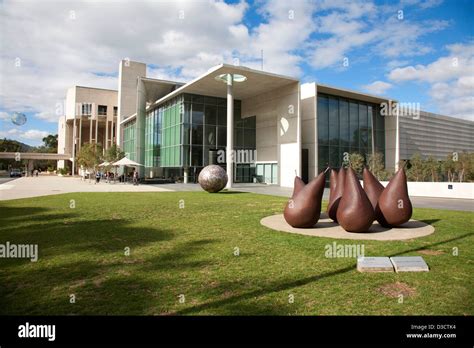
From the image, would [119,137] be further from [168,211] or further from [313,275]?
[313,275]

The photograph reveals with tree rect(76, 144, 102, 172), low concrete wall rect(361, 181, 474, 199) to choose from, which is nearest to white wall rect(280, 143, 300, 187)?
low concrete wall rect(361, 181, 474, 199)

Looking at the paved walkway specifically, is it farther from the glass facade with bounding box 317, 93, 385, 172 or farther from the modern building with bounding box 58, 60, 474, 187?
the glass facade with bounding box 317, 93, 385, 172

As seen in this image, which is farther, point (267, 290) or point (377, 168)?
point (377, 168)

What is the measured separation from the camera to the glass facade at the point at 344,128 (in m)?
37.2

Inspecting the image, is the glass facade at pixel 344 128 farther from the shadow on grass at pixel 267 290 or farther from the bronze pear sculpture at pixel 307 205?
the shadow on grass at pixel 267 290

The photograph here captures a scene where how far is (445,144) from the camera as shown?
174 ft

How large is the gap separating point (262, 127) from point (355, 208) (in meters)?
A: 31.6

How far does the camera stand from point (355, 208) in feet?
30.0

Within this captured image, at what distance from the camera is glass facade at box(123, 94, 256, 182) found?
3797cm

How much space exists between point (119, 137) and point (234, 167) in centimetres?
3393

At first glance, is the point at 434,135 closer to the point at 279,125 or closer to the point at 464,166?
the point at 464,166

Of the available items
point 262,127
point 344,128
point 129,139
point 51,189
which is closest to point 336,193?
point 51,189

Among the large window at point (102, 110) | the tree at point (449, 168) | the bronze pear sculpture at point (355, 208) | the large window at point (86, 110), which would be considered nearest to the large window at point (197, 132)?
the tree at point (449, 168)

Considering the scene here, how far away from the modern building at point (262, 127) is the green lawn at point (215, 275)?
2305cm
